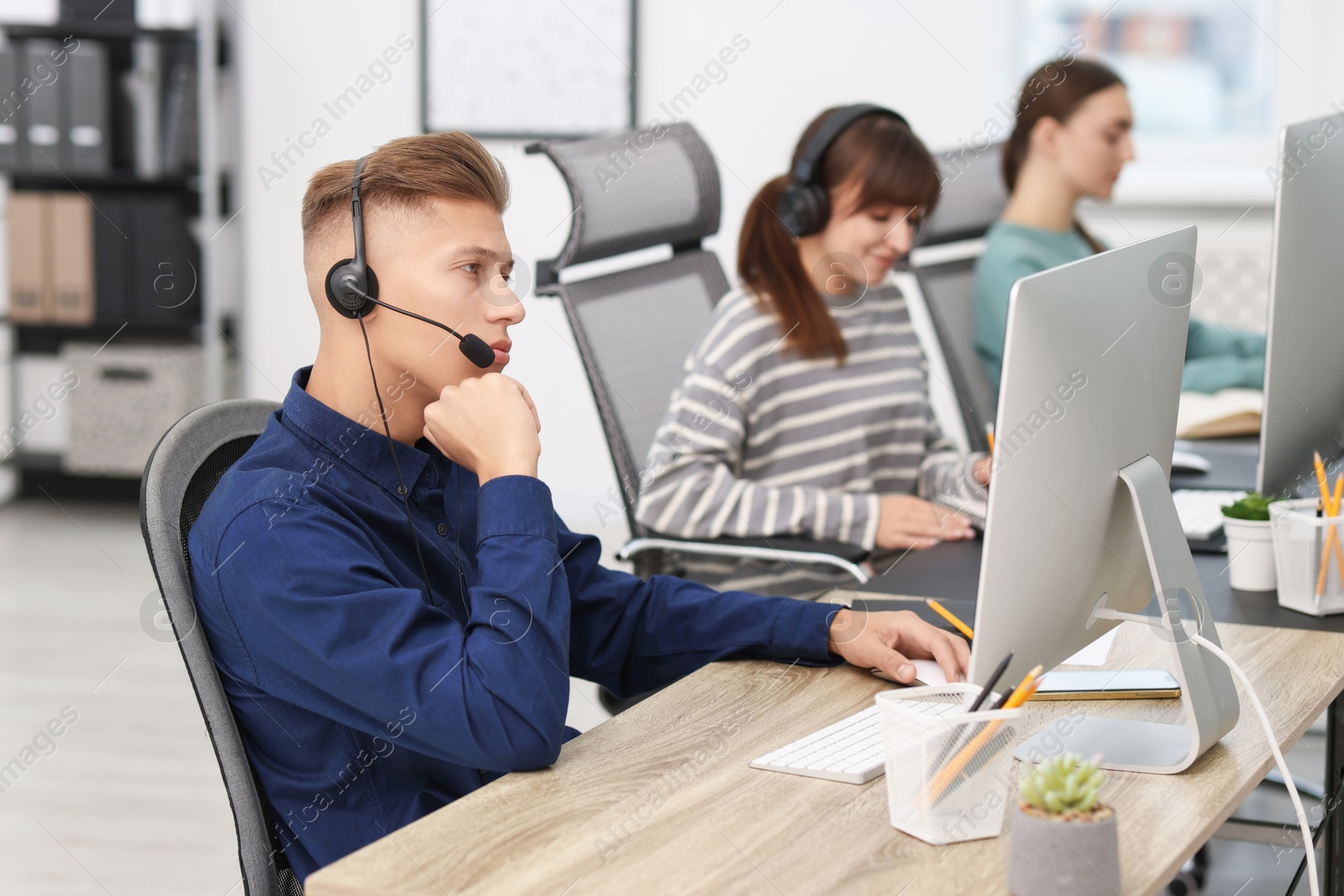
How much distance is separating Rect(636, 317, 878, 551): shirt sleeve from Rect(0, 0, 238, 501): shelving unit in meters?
2.90

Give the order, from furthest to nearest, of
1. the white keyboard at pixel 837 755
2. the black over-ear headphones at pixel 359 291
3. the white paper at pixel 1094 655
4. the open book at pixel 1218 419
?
the open book at pixel 1218 419, the white paper at pixel 1094 655, the black over-ear headphones at pixel 359 291, the white keyboard at pixel 837 755

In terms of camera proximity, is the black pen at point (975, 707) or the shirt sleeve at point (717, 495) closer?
the black pen at point (975, 707)

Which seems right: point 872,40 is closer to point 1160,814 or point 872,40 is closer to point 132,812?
point 132,812

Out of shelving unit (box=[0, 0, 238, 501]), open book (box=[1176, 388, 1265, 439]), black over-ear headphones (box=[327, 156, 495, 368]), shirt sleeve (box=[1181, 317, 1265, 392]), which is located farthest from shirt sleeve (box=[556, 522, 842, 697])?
shelving unit (box=[0, 0, 238, 501])

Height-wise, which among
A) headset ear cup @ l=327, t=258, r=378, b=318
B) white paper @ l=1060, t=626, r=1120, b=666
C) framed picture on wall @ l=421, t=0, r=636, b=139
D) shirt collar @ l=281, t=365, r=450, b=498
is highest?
framed picture on wall @ l=421, t=0, r=636, b=139

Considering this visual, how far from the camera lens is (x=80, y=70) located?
14.1 ft

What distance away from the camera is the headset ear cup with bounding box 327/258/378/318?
119 centimetres

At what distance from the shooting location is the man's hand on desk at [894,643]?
1278mm

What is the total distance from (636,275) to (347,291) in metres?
1.06

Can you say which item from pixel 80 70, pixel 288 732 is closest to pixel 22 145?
pixel 80 70

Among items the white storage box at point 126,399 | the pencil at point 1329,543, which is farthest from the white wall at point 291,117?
the pencil at point 1329,543

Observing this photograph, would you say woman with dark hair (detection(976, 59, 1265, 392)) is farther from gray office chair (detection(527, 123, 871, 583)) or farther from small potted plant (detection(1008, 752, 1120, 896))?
small potted plant (detection(1008, 752, 1120, 896))

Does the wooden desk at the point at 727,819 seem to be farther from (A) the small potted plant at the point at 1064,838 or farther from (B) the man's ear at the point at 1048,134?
(B) the man's ear at the point at 1048,134

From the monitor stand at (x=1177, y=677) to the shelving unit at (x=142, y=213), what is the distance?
3.81 meters
